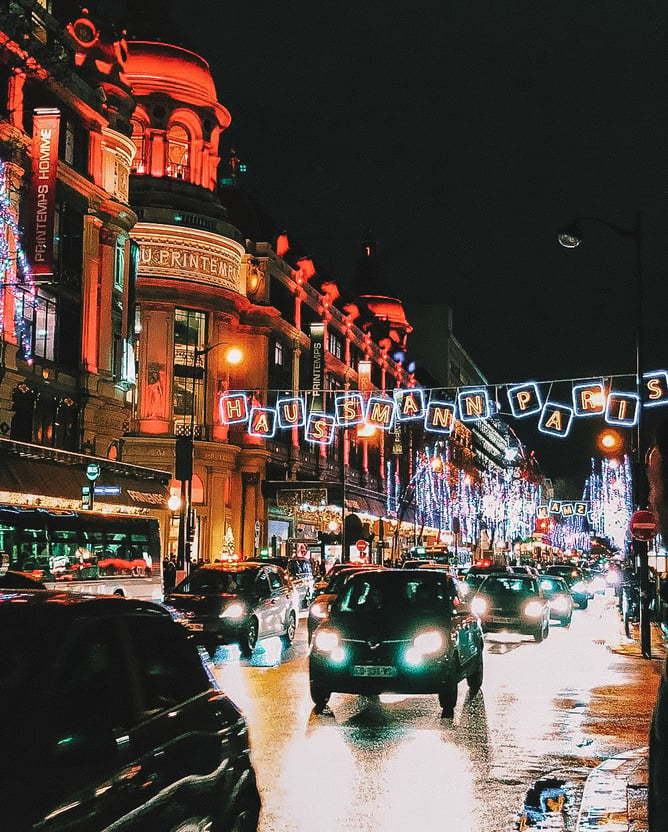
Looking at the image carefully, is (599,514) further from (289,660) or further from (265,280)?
(289,660)

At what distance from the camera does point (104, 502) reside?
3669 centimetres

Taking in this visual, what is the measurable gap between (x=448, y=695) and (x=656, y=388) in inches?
717

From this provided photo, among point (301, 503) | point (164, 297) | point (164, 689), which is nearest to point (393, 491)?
point (301, 503)

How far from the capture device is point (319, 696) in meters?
14.1

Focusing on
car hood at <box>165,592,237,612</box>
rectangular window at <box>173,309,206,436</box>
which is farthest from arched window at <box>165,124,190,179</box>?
car hood at <box>165,592,237,612</box>

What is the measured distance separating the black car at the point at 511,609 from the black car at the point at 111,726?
856 inches

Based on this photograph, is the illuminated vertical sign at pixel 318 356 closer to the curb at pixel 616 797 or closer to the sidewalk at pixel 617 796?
the sidewalk at pixel 617 796

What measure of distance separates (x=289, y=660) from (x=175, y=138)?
136 ft

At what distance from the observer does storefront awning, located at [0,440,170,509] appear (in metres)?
30.8

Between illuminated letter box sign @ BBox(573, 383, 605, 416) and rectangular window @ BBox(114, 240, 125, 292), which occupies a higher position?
rectangular window @ BBox(114, 240, 125, 292)

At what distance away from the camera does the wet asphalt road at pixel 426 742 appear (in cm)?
854

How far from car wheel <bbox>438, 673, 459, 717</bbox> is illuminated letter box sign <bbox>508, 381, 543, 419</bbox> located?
18946 millimetres

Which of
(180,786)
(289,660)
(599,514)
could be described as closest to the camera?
(180,786)

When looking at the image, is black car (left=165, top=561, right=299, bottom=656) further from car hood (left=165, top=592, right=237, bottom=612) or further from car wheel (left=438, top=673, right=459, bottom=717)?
car wheel (left=438, top=673, right=459, bottom=717)
